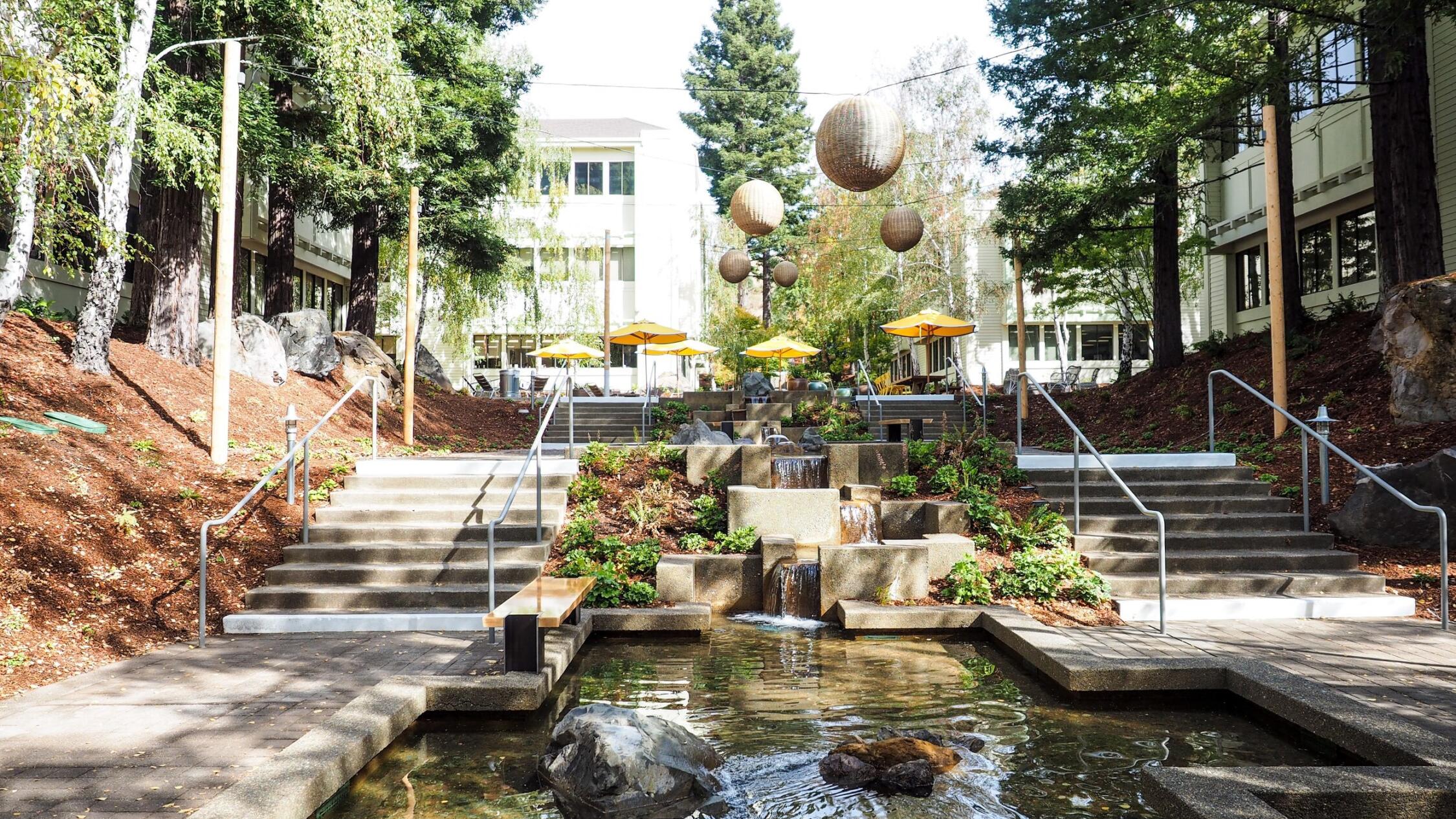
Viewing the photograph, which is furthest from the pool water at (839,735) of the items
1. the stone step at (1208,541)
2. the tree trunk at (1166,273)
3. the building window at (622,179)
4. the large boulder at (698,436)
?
the building window at (622,179)

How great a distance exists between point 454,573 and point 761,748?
4846 millimetres

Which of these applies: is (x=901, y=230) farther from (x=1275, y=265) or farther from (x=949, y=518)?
(x=949, y=518)

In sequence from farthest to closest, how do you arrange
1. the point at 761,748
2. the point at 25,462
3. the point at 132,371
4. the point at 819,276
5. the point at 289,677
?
the point at 819,276, the point at 132,371, the point at 25,462, the point at 289,677, the point at 761,748

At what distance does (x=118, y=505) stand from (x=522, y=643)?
214 inches

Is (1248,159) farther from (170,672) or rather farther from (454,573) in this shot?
(170,672)

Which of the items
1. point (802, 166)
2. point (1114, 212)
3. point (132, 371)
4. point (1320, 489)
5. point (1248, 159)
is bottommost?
point (1320, 489)

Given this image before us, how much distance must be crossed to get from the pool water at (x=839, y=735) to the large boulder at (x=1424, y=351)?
7421 millimetres

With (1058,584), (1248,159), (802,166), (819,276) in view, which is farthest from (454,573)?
(802,166)

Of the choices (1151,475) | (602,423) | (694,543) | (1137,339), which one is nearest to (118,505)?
(694,543)

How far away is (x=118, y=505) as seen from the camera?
8.73 m

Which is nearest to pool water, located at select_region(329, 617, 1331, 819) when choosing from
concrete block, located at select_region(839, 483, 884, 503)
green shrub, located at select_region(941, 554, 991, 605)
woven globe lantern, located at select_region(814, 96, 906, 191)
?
green shrub, located at select_region(941, 554, 991, 605)

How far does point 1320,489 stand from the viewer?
10.4m

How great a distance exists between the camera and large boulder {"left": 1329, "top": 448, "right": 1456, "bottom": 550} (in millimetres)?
8930

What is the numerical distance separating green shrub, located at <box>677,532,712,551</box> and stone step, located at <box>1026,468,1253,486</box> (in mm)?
4259
